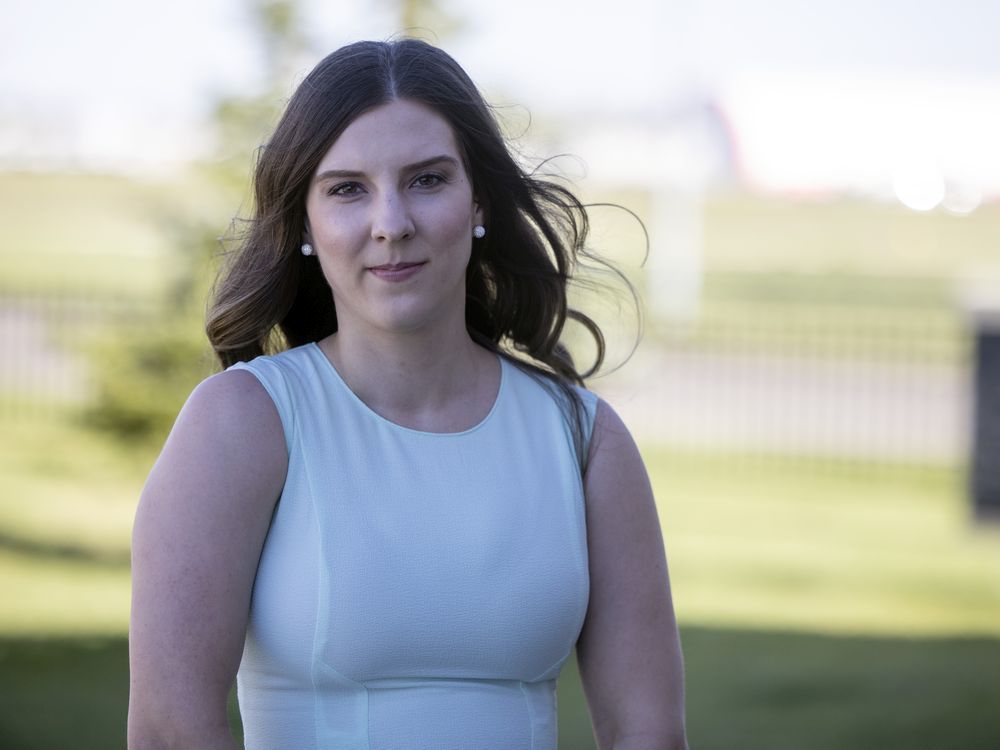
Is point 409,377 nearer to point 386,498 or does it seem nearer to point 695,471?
point 386,498

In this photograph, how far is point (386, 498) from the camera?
6.67ft

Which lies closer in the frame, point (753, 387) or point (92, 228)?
point (753, 387)

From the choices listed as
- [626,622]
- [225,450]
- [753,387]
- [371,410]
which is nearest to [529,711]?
[626,622]

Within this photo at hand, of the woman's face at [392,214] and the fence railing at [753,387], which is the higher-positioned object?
the woman's face at [392,214]

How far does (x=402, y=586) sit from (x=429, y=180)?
0.65 m

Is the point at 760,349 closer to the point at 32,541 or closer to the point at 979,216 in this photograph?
the point at 32,541

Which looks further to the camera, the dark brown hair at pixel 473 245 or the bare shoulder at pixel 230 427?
the dark brown hair at pixel 473 245

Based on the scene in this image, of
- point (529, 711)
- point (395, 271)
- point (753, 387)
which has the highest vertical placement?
point (395, 271)

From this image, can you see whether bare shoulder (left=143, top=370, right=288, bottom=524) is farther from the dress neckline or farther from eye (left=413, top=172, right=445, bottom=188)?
eye (left=413, top=172, right=445, bottom=188)

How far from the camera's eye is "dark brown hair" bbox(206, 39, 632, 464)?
6.86 ft

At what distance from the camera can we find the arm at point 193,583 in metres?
1.88

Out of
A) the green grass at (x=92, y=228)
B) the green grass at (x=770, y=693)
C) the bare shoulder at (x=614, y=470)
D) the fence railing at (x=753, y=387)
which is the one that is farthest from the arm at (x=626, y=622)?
the fence railing at (x=753, y=387)

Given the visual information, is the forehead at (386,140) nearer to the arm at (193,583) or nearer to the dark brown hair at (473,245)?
the dark brown hair at (473,245)

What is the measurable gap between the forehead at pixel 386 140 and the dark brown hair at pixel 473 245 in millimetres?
15
